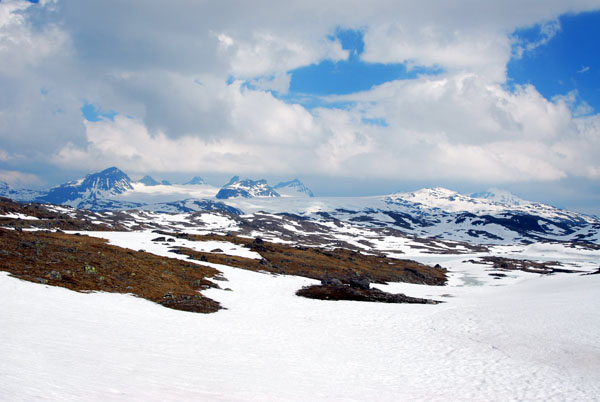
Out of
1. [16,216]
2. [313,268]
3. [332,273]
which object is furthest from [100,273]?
[16,216]

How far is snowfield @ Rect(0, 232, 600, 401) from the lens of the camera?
1250 centimetres

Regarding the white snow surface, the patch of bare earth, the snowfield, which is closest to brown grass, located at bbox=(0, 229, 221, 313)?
the snowfield

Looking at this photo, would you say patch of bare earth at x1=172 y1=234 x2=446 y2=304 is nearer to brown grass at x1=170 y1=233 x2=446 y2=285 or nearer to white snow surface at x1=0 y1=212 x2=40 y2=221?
brown grass at x1=170 y1=233 x2=446 y2=285

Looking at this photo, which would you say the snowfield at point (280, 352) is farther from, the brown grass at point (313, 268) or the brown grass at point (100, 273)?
the brown grass at point (313, 268)

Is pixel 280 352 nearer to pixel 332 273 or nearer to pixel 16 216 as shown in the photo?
pixel 332 273

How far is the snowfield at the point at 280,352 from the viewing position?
12502mm

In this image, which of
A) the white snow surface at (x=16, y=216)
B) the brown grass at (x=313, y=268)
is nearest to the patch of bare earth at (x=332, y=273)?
the brown grass at (x=313, y=268)

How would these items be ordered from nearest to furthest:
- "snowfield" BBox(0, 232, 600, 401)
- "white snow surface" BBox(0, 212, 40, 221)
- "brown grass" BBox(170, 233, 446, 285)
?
"snowfield" BBox(0, 232, 600, 401) < "brown grass" BBox(170, 233, 446, 285) < "white snow surface" BBox(0, 212, 40, 221)

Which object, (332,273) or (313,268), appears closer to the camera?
(332,273)

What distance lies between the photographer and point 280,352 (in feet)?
69.5

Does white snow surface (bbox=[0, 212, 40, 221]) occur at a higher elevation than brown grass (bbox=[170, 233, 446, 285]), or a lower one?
higher

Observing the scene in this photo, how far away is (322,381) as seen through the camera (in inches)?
639

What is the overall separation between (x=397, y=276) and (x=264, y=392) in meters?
83.6

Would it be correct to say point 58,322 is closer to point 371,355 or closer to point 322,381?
point 322,381
